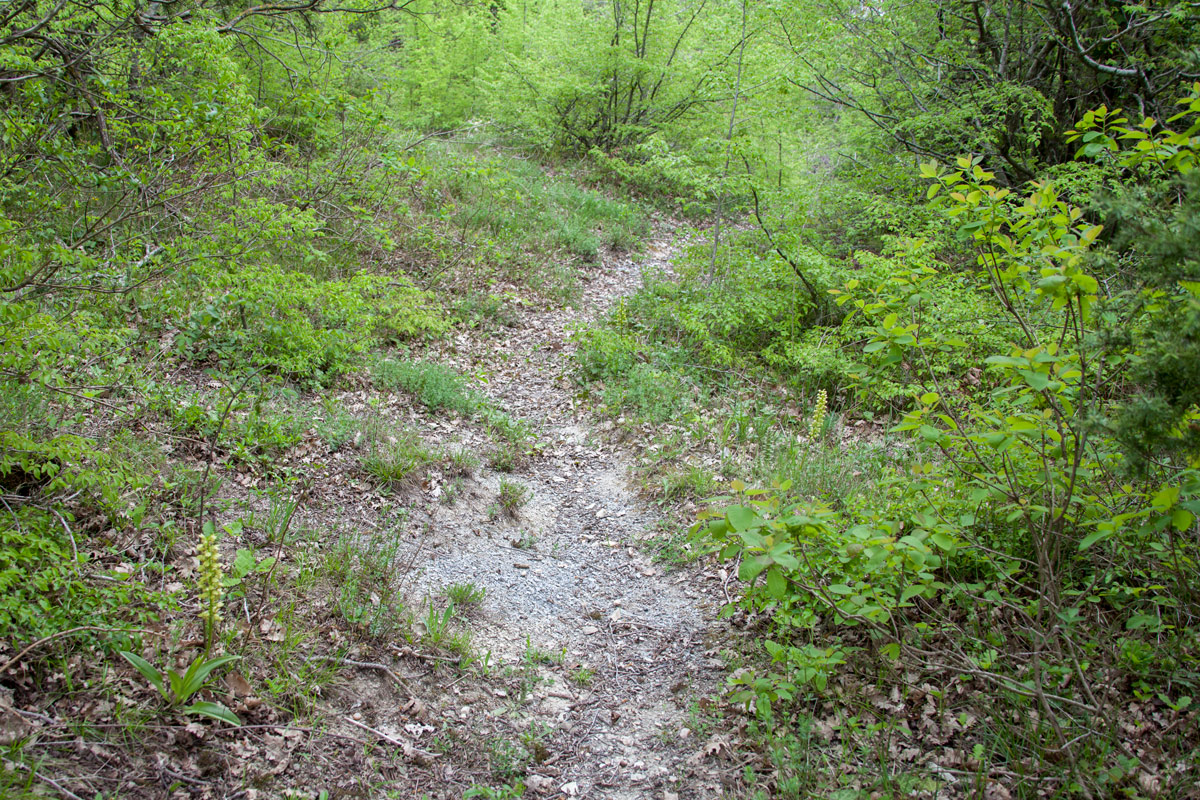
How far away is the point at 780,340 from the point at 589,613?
485cm

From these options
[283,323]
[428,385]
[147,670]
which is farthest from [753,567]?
[428,385]

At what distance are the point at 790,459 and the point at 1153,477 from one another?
8.33 ft

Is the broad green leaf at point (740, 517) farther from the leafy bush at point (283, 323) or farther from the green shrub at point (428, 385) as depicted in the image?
the green shrub at point (428, 385)

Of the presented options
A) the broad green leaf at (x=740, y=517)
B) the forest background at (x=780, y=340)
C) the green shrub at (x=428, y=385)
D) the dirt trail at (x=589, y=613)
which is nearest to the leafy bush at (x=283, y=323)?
the forest background at (x=780, y=340)

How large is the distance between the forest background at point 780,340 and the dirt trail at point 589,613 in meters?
0.40

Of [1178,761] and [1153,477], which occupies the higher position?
[1153,477]

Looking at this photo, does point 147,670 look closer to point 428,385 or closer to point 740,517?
point 740,517

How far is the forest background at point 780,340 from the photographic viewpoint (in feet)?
9.05

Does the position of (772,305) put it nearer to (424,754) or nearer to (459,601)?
(459,601)

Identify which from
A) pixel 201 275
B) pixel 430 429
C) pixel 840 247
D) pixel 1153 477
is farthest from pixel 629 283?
pixel 1153 477

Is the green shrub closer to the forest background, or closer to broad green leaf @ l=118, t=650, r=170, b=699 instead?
the forest background

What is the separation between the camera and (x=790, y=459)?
5590mm

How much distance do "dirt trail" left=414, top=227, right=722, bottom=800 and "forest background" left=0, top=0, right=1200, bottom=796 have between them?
0.40m

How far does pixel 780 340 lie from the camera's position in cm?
822
